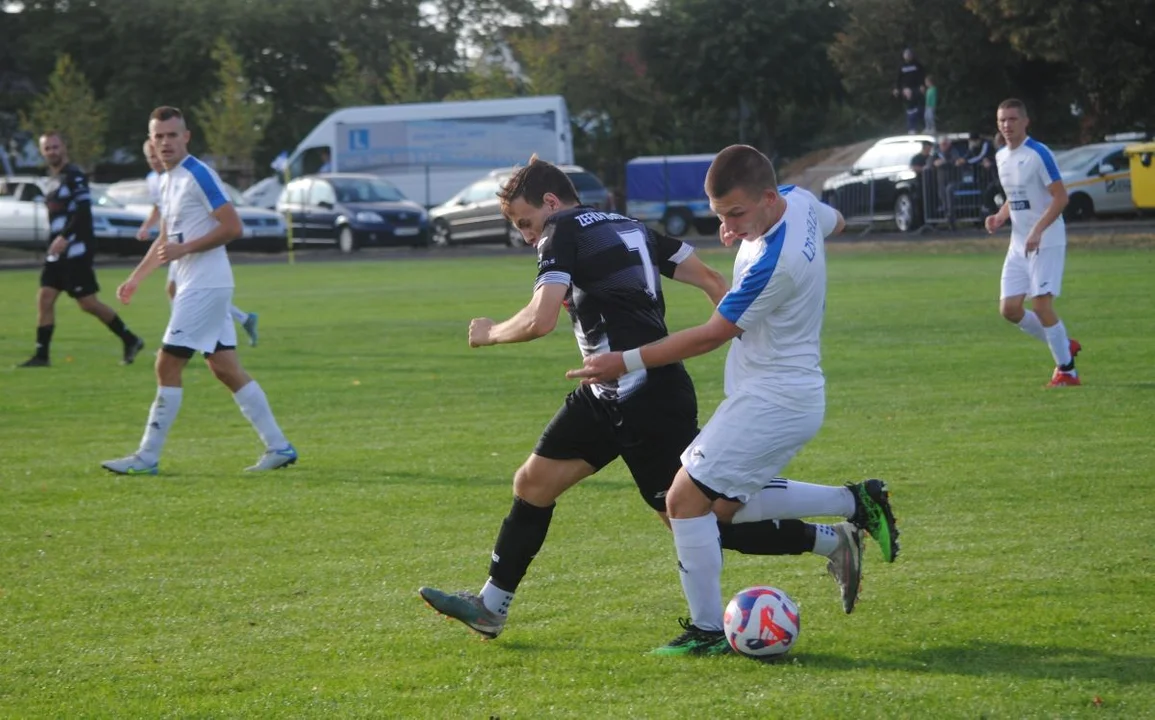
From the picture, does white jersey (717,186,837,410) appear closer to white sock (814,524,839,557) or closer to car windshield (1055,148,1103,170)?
white sock (814,524,839,557)

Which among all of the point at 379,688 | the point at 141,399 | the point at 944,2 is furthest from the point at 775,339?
the point at 944,2

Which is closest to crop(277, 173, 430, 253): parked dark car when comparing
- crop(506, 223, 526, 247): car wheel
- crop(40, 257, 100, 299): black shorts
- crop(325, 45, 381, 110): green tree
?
crop(506, 223, 526, 247): car wheel

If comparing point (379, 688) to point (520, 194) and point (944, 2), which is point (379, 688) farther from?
point (944, 2)

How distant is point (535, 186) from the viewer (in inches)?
222

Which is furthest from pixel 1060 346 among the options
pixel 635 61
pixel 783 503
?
pixel 635 61

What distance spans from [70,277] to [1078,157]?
928 inches

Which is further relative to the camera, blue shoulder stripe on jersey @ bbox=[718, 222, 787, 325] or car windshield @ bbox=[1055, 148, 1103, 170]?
car windshield @ bbox=[1055, 148, 1103, 170]

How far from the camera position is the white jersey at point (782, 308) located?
5.09 meters

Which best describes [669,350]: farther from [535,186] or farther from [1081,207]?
[1081,207]

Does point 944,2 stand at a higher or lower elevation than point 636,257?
higher

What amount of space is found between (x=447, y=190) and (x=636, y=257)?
39193 mm

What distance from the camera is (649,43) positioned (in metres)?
52.0

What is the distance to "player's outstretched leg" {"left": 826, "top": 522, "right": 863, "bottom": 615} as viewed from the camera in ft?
18.8

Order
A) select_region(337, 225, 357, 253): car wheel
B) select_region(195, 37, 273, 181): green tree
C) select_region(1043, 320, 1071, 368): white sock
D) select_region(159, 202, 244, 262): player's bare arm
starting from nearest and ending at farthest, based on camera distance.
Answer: select_region(159, 202, 244, 262): player's bare arm, select_region(1043, 320, 1071, 368): white sock, select_region(337, 225, 357, 253): car wheel, select_region(195, 37, 273, 181): green tree
